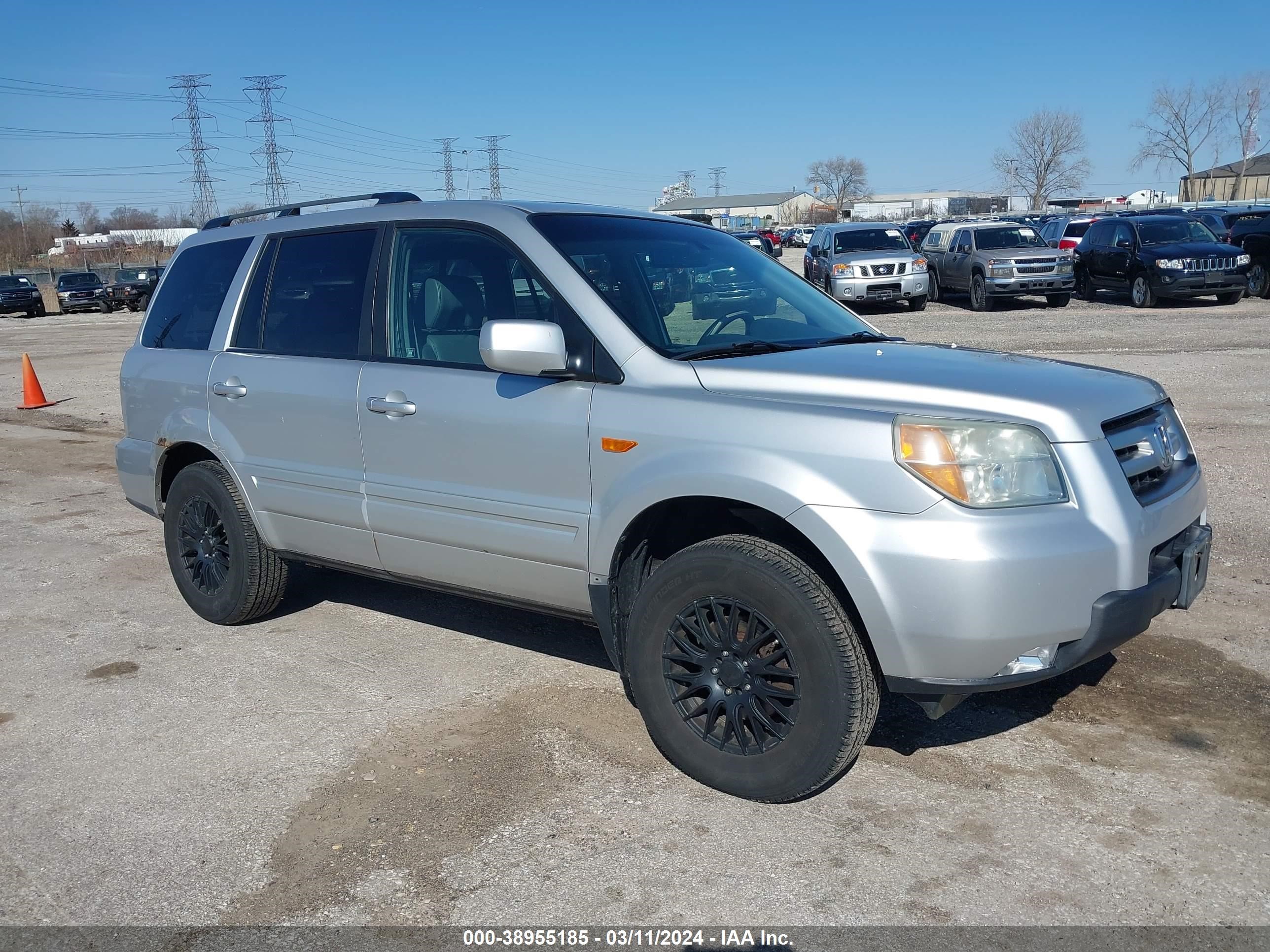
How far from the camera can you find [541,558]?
409 centimetres

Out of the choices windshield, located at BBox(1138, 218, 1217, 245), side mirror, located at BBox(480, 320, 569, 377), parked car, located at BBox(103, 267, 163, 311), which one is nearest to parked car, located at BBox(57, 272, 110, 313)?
parked car, located at BBox(103, 267, 163, 311)

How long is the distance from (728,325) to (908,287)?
1829 cm

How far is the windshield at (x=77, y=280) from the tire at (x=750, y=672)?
45.3m

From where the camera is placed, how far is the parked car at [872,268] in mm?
21562

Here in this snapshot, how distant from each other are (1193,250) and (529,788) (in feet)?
66.0

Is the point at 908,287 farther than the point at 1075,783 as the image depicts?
Yes

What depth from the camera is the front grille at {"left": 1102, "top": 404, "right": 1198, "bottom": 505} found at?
349 centimetres

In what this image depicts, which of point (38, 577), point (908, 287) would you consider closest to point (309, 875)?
point (38, 577)

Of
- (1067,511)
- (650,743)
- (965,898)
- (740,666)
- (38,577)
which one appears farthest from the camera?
(38,577)

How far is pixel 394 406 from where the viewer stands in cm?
441

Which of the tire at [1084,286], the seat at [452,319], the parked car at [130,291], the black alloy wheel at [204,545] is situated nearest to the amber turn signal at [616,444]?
the seat at [452,319]

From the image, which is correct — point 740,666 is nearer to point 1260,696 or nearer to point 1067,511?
point 1067,511

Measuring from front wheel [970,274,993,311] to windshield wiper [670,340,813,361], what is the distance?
18.9 meters

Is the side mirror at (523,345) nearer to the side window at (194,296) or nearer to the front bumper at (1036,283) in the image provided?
the side window at (194,296)
